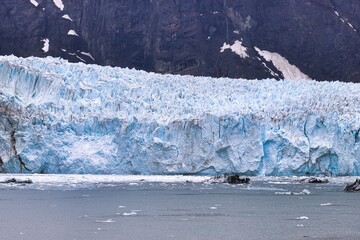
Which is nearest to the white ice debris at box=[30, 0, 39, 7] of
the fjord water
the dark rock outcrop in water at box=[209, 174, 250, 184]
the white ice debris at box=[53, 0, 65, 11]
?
the white ice debris at box=[53, 0, 65, 11]

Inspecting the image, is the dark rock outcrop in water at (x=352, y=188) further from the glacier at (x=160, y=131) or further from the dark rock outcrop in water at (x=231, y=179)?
the glacier at (x=160, y=131)

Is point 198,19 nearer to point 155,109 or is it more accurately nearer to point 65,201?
point 155,109

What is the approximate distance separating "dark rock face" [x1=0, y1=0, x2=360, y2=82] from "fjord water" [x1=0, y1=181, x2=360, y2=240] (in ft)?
110

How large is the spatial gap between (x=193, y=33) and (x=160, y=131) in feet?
97.4

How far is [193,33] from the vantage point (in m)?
53.2

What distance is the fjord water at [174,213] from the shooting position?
9.70m

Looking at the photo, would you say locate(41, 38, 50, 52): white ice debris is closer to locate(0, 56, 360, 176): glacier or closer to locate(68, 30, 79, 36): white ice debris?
locate(68, 30, 79, 36): white ice debris

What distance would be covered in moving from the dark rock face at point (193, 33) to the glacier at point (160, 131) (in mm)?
24509

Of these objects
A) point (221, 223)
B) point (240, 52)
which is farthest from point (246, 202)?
point (240, 52)

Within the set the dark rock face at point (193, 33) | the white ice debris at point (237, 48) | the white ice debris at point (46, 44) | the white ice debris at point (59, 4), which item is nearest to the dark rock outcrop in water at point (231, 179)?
the dark rock face at point (193, 33)

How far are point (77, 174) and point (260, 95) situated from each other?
8.97 meters

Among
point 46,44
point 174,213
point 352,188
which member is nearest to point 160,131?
point 352,188

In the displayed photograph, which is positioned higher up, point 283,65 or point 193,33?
point 193,33

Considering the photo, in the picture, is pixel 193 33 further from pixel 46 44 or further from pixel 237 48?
pixel 46 44
